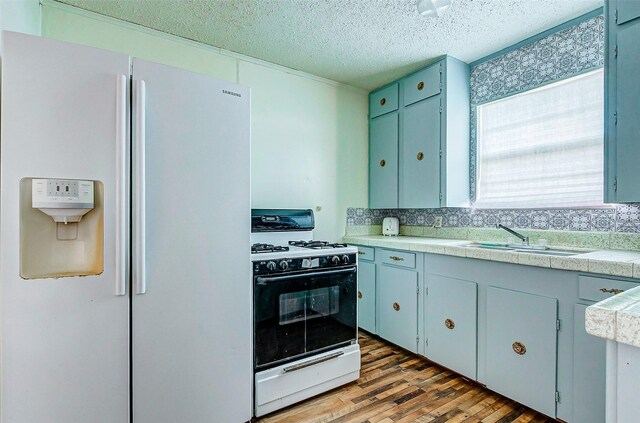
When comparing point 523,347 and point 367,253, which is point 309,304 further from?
point 523,347

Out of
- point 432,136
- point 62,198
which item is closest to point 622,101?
point 432,136

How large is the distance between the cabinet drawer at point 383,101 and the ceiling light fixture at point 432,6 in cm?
119

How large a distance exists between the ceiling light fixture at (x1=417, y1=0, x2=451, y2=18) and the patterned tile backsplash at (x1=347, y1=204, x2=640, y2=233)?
1.57m

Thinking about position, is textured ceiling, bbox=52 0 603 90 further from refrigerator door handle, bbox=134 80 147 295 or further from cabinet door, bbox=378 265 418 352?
cabinet door, bbox=378 265 418 352

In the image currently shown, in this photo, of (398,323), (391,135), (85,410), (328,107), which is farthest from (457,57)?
(85,410)

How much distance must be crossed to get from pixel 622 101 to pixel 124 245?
2593 millimetres

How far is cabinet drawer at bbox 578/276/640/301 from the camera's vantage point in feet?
4.94

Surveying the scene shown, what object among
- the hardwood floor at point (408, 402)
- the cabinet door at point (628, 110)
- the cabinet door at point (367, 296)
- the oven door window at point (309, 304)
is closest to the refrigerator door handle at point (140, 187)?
the oven door window at point (309, 304)

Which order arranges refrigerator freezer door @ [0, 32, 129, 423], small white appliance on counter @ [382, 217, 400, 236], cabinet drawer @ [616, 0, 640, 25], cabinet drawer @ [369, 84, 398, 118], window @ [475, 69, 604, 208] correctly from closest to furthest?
refrigerator freezer door @ [0, 32, 129, 423] < cabinet drawer @ [616, 0, 640, 25] < window @ [475, 69, 604, 208] < cabinet drawer @ [369, 84, 398, 118] < small white appliance on counter @ [382, 217, 400, 236]

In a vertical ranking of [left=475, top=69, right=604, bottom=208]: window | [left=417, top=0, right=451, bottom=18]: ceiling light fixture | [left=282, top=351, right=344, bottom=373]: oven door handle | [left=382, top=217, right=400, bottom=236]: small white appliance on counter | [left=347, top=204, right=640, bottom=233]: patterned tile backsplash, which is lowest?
[left=282, top=351, right=344, bottom=373]: oven door handle

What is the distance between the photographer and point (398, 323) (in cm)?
267

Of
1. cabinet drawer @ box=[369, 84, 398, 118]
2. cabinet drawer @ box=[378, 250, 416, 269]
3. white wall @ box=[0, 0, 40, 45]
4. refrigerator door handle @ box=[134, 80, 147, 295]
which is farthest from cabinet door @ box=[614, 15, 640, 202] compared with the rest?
white wall @ box=[0, 0, 40, 45]

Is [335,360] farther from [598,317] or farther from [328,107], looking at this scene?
[328,107]

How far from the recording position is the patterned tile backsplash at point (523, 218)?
6.50ft
